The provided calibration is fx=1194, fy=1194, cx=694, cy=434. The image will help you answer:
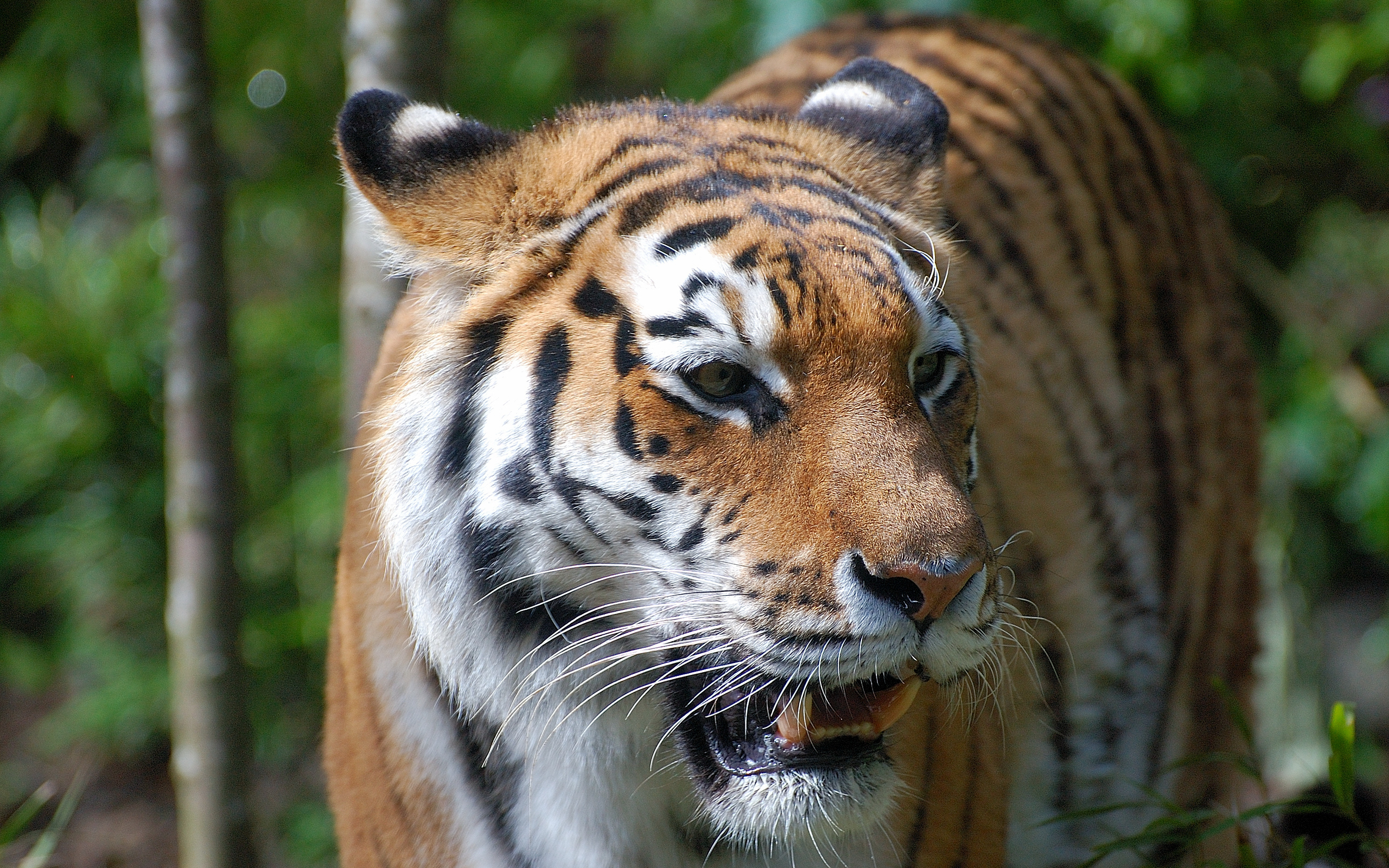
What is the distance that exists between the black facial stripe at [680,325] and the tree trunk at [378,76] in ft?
4.37

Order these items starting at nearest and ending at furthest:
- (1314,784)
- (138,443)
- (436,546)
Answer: (436,546), (1314,784), (138,443)

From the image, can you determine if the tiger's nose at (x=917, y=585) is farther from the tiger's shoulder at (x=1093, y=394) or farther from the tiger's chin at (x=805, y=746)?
the tiger's shoulder at (x=1093, y=394)

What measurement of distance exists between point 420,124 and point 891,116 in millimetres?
846

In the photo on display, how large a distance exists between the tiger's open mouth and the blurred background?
2.48 m

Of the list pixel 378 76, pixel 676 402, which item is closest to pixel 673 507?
pixel 676 402

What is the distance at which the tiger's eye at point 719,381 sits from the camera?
165 cm

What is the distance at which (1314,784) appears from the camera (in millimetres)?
2418

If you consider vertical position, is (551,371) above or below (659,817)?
above

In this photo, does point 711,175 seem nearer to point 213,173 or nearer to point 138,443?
point 213,173

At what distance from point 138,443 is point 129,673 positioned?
0.96m

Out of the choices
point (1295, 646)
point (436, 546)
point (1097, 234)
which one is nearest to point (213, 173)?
point (436, 546)

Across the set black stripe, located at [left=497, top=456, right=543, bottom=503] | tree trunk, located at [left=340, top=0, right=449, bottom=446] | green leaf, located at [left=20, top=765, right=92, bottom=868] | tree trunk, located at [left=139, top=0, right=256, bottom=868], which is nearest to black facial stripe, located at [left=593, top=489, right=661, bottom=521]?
black stripe, located at [left=497, top=456, right=543, bottom=503]

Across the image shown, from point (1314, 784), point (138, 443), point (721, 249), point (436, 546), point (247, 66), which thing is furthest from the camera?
point (247, 66)

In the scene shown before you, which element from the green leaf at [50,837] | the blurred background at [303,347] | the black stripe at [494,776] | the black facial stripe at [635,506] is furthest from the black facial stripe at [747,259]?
the blurred background at [303,347]
